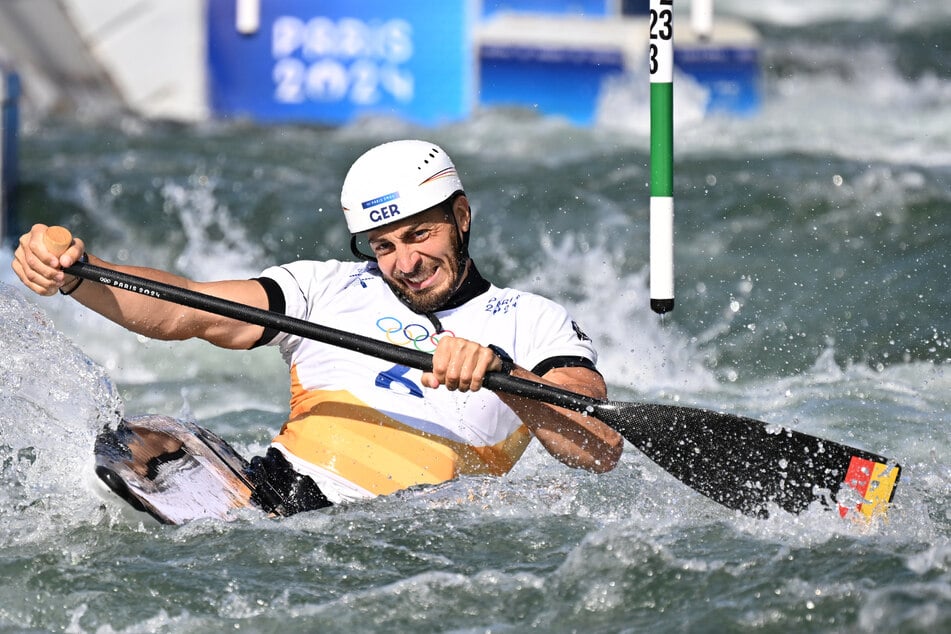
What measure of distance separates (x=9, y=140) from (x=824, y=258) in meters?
5.65

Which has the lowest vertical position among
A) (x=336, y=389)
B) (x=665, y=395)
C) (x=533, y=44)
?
(x=665, y=395)

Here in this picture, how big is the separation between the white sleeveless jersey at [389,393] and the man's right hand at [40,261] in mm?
664

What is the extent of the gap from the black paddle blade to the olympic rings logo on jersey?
554 millimetres

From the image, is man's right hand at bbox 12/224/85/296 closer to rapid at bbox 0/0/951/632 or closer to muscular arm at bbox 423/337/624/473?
rapid at bbox 0/0/951/632

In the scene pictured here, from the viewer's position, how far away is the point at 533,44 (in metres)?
12.1

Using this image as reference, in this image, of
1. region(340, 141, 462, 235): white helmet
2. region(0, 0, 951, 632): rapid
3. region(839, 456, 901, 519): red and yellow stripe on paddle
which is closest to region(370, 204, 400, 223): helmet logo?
region(340, 141, 462, 235): white helmet

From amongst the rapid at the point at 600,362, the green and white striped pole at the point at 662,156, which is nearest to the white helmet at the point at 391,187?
the green and white striped pole at the point at 662,156

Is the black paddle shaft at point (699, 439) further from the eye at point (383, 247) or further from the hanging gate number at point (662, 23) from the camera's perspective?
the hanging gate number at point (662, 23)

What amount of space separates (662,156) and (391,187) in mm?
975

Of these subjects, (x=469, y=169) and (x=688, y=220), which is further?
(x=469, y=169)

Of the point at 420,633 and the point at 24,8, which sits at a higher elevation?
the point at 24,8

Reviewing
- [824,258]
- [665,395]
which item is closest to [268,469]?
[665,395]

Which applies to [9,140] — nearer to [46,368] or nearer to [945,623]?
[46,368]

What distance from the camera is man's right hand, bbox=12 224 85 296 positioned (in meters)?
3.88
